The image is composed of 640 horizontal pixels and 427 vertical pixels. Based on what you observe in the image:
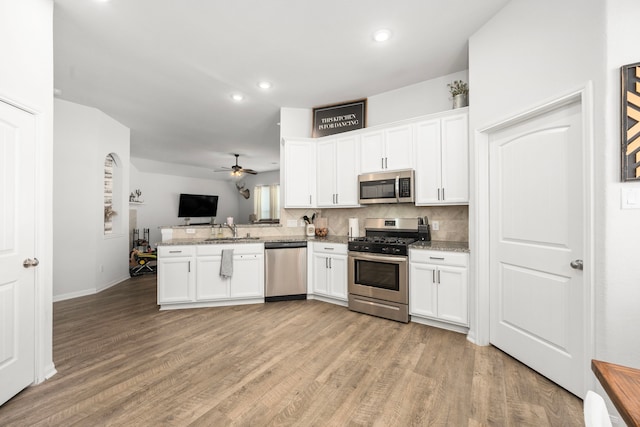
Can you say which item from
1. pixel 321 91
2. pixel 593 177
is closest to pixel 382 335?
pixel 593 177

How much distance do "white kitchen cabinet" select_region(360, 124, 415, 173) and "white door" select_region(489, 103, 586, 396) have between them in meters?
0.98

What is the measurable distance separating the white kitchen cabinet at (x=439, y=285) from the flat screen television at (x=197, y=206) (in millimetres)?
8117

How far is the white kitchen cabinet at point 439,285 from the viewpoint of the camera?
274cm

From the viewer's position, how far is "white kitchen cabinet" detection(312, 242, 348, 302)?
11.7ft

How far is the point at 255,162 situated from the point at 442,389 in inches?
311

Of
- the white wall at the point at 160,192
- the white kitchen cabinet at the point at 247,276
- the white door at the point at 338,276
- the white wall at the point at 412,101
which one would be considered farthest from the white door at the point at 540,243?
the white wall at the point at 160,192

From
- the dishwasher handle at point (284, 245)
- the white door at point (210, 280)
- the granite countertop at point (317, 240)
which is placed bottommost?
the white door at point (210, 280)

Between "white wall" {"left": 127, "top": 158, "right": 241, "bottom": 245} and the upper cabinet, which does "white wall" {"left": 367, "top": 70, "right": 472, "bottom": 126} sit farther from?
"white wall" {"left": 127, "top": 158, "right": 241, "bottom": 245}

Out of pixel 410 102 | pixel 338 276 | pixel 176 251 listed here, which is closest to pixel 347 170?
pixel 410 102

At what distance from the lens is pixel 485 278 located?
2.51 metres

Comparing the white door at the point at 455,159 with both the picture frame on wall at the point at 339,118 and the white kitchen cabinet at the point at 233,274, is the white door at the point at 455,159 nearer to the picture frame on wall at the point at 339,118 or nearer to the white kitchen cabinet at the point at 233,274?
the picture frame on wall at the point at 339,118

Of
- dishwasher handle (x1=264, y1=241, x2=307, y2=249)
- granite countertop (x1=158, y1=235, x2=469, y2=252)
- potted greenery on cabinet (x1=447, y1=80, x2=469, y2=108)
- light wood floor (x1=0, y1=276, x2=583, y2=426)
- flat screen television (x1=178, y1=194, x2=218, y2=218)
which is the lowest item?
light wood floor (x1=0, y1=276, x2=583, y2=426)

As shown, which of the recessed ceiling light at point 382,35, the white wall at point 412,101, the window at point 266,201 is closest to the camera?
the recessed ceiling light at point 382,35

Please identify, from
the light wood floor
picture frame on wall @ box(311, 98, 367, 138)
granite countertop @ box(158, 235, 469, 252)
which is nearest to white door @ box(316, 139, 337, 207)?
picture frame on wall @ box(311, 98, 367, 138)
